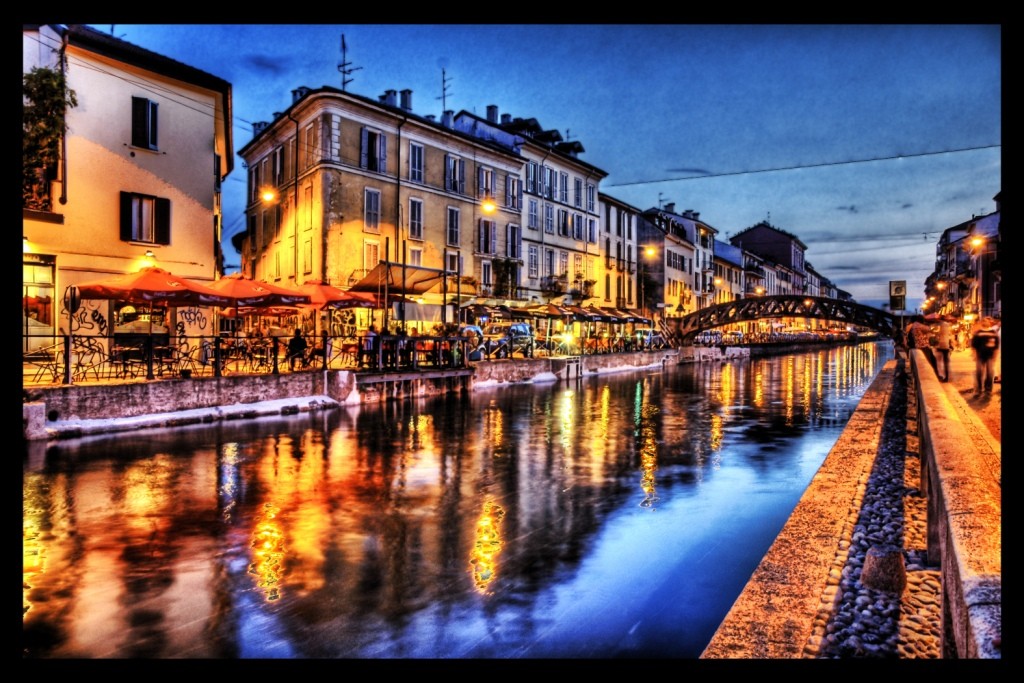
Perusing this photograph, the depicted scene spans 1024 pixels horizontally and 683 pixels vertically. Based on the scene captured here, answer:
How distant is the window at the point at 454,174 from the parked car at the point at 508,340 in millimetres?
7783

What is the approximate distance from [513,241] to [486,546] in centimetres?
3393

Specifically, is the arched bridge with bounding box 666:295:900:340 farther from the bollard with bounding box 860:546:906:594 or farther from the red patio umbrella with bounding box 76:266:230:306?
the bollard with bounding box 860:546:906:594

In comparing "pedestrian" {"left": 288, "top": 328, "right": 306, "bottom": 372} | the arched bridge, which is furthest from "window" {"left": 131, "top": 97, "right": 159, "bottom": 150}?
the arched bridge

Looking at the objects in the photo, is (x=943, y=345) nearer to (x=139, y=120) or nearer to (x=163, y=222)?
(x=163, y=222)

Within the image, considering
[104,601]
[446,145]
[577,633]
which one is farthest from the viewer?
[446,145]

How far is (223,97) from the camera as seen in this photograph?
76.3ft

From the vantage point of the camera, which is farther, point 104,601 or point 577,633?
point 104,601

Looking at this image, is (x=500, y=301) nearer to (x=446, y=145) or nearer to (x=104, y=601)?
(x=446, y=145)

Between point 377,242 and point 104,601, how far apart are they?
2692 cm

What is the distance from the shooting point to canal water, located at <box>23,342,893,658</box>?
15.1ft

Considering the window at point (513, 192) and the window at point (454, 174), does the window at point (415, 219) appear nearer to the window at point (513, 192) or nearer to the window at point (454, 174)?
the window at point (454, 174)

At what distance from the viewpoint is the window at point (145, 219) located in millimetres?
19891

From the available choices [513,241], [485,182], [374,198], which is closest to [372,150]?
[374,198]
